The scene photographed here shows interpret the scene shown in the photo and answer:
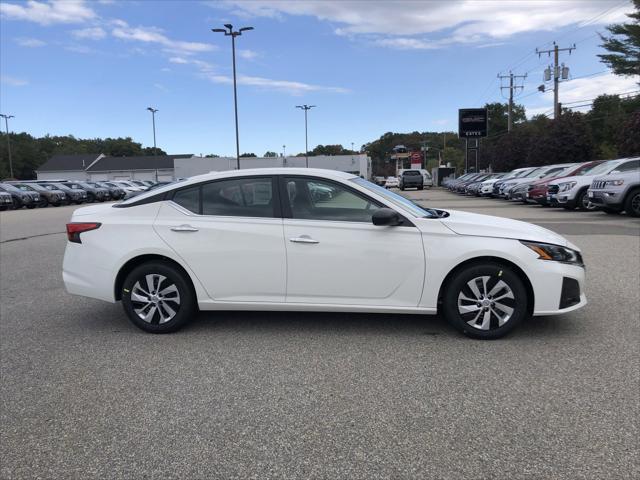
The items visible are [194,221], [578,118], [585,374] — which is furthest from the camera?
[578,118]

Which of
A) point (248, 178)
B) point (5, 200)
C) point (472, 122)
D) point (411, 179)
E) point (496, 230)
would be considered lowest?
point (5, 200)

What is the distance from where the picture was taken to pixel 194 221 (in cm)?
495

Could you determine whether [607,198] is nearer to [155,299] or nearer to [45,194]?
[155,299]

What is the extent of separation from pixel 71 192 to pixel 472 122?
35963 mm

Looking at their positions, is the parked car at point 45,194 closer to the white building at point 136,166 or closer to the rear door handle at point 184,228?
the rear door handle at point 184,228

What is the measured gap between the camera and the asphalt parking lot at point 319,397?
2.83 m

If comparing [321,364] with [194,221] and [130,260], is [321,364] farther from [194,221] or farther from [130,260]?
[130,260]

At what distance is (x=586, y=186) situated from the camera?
17219 millimetres

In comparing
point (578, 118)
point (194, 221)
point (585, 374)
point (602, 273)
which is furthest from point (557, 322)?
point (578, 118)

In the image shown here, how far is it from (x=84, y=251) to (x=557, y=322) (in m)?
4.74

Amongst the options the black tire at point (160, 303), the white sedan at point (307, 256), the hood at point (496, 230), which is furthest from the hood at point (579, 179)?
the black tire at point (160, 303)

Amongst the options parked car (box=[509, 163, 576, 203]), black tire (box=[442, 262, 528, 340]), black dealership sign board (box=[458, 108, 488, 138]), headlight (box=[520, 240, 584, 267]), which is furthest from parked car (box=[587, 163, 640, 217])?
black dealership sign board (box=[458, 108, 488, 138])

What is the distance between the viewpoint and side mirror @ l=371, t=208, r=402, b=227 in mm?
4574

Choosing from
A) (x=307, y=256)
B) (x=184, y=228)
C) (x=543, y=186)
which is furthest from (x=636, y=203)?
(x=184, y=228)
